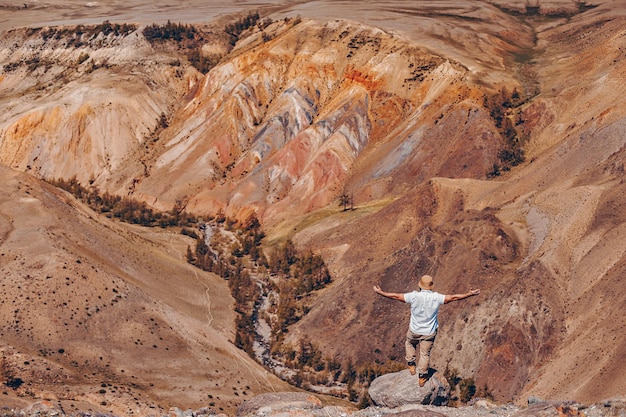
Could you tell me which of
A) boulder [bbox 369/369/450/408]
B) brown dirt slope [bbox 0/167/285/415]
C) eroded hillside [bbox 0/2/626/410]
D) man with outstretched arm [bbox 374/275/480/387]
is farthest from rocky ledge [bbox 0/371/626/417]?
eroded hillside [bbox 0/2/626/410]

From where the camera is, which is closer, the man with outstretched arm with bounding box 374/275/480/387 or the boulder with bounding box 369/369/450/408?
the man with outstretched arm with bounding box 374/275/480/387

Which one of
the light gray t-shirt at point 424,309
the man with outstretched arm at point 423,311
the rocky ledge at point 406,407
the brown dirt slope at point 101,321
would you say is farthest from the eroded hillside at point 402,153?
the light gray t-shirt at point 424,309

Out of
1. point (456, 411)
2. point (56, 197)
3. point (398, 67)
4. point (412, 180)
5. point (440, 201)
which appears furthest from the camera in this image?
point (398, 67)

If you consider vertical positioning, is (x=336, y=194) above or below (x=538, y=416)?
below

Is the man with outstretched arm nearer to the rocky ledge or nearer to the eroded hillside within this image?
the rocky ledge

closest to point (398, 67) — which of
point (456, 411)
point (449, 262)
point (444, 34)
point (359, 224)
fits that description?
point (444, 34)

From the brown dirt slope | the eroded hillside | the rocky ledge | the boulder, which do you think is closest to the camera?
the rocky ledge

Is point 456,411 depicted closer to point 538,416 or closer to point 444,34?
point 538,416
